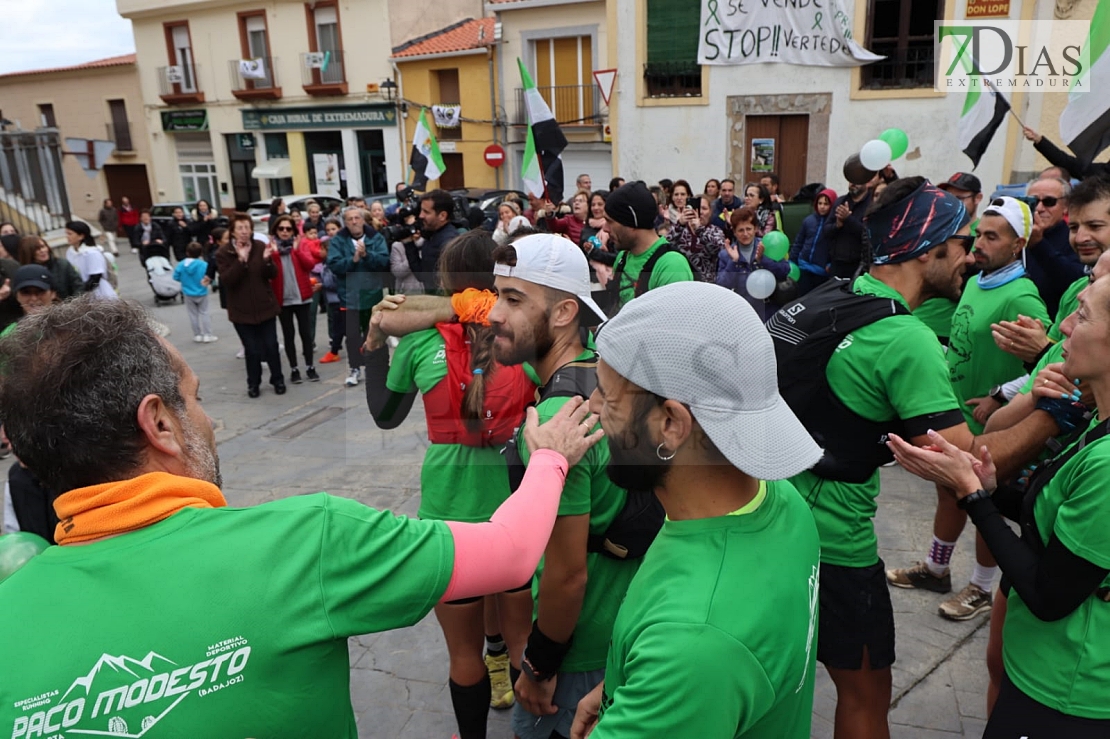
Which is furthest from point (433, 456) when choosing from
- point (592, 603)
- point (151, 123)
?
point (151, 123)

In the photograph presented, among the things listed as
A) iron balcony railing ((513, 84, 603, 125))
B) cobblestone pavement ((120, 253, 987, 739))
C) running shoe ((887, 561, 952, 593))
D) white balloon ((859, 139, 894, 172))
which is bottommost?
cobblestone pavement ((120, 253, 987, 739))

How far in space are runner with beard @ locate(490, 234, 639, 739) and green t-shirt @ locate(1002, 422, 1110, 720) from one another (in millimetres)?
1018

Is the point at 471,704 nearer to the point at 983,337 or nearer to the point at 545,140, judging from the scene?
the point at 983,337

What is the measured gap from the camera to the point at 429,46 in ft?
77.5

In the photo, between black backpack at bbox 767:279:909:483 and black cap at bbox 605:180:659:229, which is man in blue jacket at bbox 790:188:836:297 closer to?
black cap at bbox 605:180:659:229

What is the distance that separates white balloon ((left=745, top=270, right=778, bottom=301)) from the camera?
22.9ft

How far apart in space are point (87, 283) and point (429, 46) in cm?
1849

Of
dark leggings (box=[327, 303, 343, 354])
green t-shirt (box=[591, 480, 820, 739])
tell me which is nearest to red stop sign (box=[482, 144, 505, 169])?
dark leggings (box=[327, 303, 343, 354])

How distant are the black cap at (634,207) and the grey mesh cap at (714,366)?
10.3 feet

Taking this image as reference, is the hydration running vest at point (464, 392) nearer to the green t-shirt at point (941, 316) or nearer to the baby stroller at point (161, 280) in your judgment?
the green t-shirt at point (941, 316)

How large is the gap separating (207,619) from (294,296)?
7561 mm

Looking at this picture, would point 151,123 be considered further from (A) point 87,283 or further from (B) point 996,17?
(B) point 996,17

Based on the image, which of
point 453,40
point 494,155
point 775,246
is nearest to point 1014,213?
point 775,246

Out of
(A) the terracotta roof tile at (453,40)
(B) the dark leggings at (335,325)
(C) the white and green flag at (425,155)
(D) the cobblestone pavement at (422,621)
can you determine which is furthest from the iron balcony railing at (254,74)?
(D) the cobblestone pavement at (422,621)
